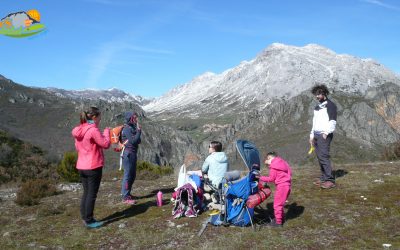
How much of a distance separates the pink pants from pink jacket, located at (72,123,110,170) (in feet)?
13.7

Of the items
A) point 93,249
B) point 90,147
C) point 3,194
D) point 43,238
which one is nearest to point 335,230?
point 93,249

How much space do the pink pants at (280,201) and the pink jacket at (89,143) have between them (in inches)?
165

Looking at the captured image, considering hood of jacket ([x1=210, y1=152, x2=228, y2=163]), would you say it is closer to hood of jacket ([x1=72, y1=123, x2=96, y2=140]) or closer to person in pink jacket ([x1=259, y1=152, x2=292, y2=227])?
person in pink jacket ([x1=259, y1=152, x2=292, y2=227])

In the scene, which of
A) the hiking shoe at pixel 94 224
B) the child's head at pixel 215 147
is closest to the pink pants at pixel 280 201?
the child's head at pixel 215 147

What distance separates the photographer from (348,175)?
14.9 m

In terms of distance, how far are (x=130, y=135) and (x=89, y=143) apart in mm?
2356

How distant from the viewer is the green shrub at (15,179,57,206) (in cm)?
1409

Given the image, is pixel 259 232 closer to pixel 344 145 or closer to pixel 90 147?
pixel 90 147

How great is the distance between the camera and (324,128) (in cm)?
1267

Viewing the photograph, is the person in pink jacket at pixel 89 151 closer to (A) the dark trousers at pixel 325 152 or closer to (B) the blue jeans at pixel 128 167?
(B) the blue jeans at pixel 128 167

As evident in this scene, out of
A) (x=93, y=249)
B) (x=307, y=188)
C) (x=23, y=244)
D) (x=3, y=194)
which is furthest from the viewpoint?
(x=3, y=194)

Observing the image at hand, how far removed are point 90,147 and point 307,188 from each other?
6911mm

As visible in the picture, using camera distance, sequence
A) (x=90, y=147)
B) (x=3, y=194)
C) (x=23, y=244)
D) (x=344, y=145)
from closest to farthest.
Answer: (x=23, y=244) < (x=90, y=147) < (x=3, y=194) < (x=344, y=145)

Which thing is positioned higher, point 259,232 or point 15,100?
point 15,100
